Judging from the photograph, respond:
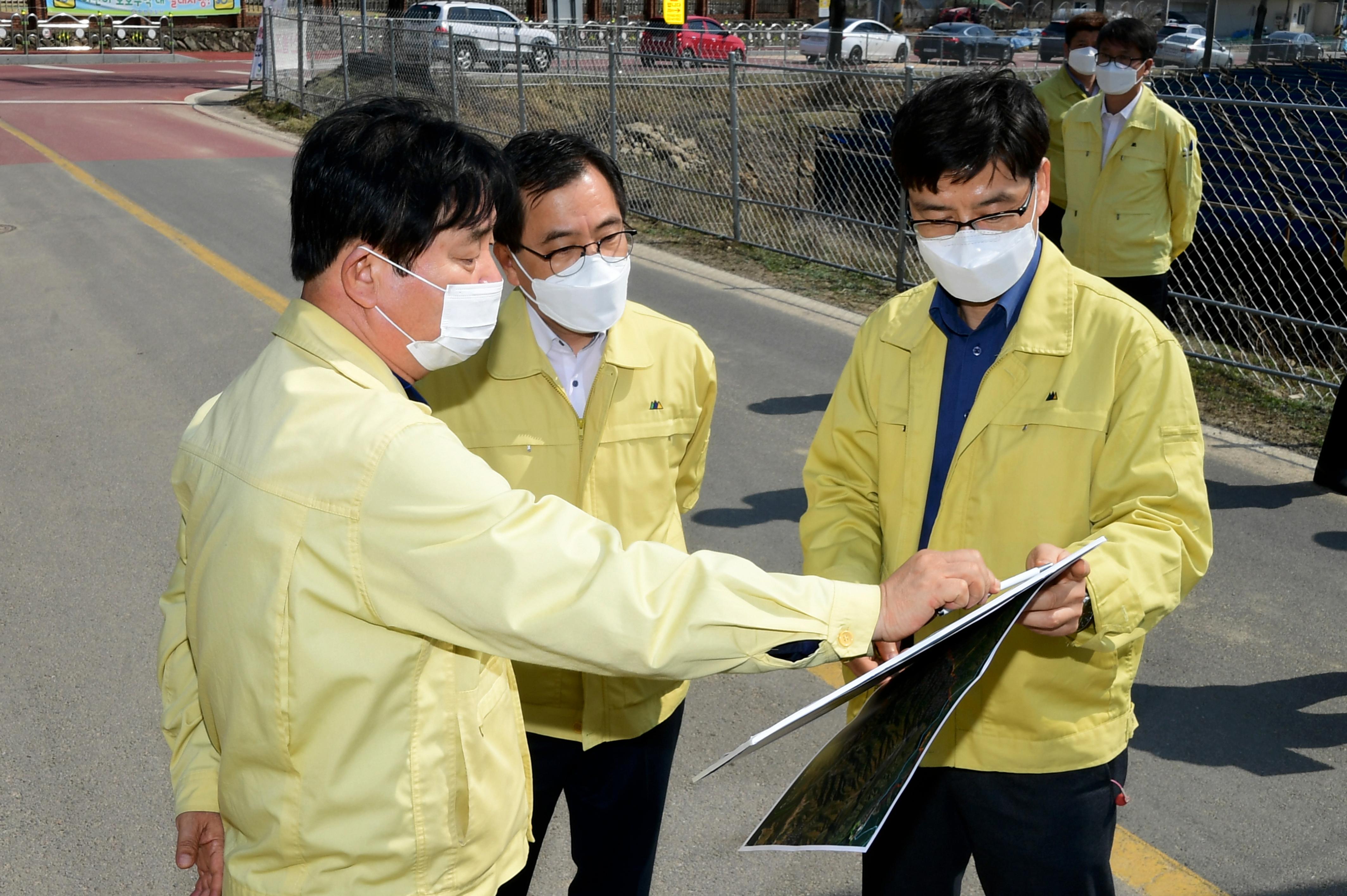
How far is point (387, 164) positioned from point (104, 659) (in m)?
3.42

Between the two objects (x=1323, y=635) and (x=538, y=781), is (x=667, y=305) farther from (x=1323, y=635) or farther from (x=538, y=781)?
(x=538, y=781)

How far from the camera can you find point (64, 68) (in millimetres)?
31812

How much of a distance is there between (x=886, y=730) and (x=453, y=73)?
49.2 ft

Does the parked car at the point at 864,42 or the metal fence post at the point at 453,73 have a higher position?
the parked car at the point at 864,42

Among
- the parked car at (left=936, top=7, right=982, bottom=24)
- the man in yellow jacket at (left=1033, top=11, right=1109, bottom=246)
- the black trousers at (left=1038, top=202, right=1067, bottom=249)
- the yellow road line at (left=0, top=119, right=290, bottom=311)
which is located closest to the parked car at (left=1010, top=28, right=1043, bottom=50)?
the parked car at (left=936, top=7, right=982, bottom=24)

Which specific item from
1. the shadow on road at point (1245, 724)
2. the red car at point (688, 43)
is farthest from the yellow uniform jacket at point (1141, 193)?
the red car at point (688, 43)

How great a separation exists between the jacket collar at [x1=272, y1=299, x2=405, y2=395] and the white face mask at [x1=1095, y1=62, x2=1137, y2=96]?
5552 millimetres

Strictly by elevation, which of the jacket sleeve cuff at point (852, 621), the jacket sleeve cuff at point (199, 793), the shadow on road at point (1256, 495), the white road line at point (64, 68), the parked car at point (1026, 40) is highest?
the parked car at point (1026, 40)

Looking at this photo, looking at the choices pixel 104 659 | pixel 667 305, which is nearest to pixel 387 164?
pixel 104 659

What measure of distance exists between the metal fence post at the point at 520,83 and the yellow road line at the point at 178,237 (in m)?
4.14

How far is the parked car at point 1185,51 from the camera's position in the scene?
113 feet

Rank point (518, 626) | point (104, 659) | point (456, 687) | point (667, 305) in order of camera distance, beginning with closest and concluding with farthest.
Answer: point (518, 626) < point (456, 687) < point (104, 659) < point (667, 305)

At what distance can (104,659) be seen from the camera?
4.34 m

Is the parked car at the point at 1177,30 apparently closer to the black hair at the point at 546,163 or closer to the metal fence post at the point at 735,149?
the metal fence post at the point at 735,149
